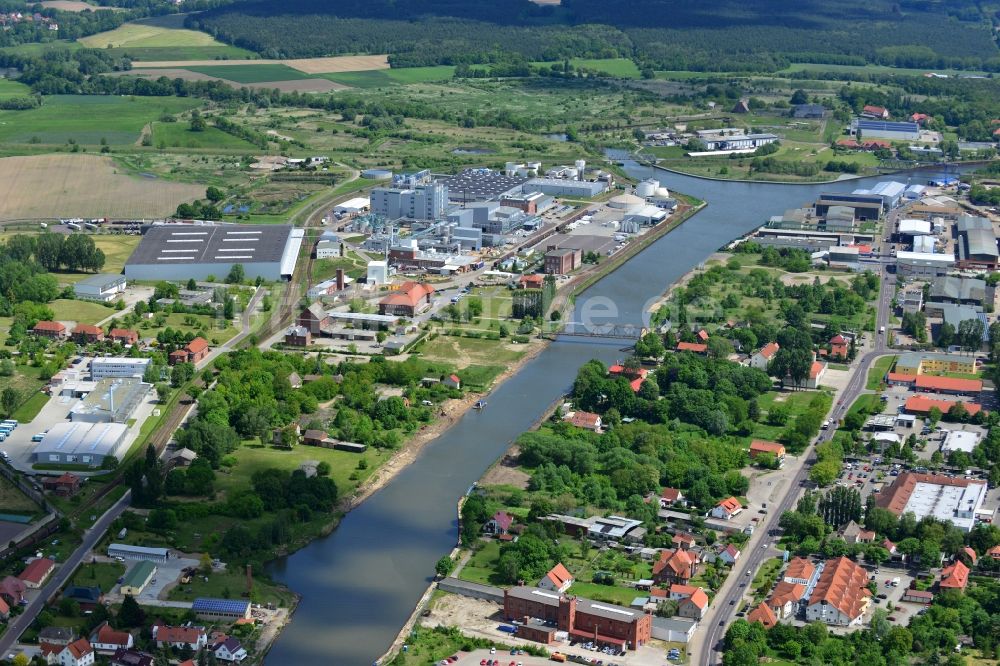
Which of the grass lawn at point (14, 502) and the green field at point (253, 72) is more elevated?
the green field at point (253, 72)

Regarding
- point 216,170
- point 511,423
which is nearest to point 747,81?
point 216,170

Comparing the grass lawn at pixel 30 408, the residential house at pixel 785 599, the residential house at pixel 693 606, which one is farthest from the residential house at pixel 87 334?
the residential house at pixel 785 599

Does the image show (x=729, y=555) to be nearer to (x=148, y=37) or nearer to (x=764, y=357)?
(x=764, y=357)

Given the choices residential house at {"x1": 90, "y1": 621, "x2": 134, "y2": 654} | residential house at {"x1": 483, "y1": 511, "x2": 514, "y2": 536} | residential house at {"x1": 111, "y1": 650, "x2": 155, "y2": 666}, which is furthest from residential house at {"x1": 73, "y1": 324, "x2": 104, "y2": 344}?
residential house at {"x1": 111, "y1": 650, "x2": 155, "y2": 666}

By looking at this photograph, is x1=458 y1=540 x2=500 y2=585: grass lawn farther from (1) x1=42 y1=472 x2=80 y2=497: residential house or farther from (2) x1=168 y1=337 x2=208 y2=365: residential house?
(2) x1=168 y1=337 x2=208 y2=365: residential house

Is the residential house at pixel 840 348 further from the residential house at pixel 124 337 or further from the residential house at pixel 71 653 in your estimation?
the residential house at pixel 71 653
